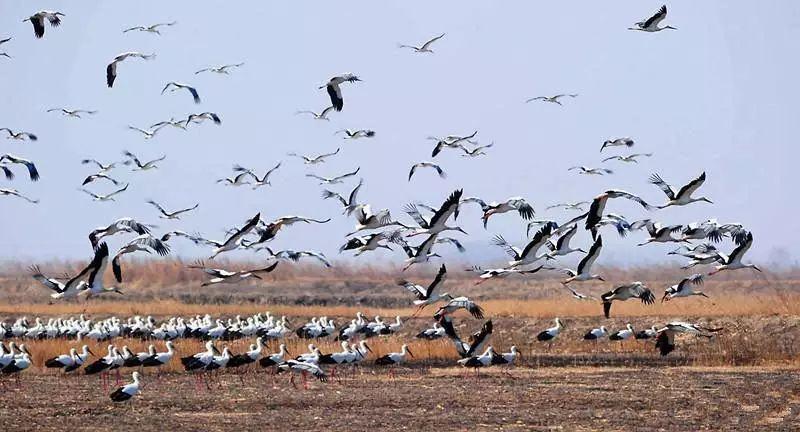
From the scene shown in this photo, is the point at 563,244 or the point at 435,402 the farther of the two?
the point at 563,244

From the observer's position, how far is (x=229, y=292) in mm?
63000

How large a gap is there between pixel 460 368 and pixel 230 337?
865cm

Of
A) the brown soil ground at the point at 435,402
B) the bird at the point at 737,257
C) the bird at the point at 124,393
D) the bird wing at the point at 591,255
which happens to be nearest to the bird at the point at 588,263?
the bird wing at the point at 591,255

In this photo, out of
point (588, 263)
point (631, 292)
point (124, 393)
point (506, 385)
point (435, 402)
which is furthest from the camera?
point (631, 292)

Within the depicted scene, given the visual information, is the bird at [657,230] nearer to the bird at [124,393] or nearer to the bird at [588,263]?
the bird at [588,263]

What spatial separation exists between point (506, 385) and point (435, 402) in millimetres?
3749

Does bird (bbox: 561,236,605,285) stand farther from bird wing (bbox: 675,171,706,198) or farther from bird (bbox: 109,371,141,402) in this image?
bird (bbox: 109,371,141,402)

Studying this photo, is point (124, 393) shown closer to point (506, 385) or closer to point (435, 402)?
point (435, 402)

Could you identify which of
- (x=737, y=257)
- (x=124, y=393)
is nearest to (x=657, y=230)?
(x=737, y=257)

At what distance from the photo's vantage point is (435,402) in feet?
78.1

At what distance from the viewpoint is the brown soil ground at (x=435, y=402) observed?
68.0ft

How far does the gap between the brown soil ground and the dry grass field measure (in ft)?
0.11

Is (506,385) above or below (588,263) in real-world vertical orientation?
below

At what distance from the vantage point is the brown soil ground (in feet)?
68.0
